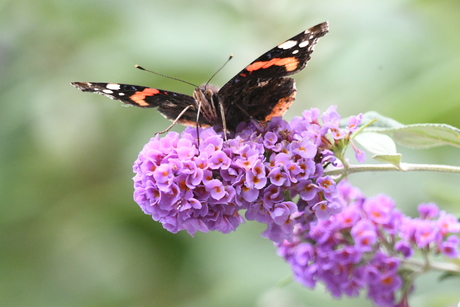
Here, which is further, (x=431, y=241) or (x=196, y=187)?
(x=431, y=241)

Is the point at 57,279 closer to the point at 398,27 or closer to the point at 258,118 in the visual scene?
the point at 258,118

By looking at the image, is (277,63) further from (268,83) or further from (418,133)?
(418,133)

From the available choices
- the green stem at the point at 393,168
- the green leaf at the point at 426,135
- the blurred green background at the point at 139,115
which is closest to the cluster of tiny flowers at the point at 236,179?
the green stem at the point at 393,168

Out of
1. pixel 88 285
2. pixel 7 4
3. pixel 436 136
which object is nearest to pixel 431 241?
pixel 436 136

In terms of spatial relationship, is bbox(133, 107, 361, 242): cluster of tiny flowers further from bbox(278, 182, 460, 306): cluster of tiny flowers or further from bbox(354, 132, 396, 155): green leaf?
bbox(278, 182, 460, 306): cluster of tiny flowers

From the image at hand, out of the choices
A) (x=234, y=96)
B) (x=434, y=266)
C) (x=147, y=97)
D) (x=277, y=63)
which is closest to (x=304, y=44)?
(x=277, y=63)

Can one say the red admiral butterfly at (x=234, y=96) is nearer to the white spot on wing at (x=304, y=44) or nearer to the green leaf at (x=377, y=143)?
the white spot on wing at (x=304, y=44)
